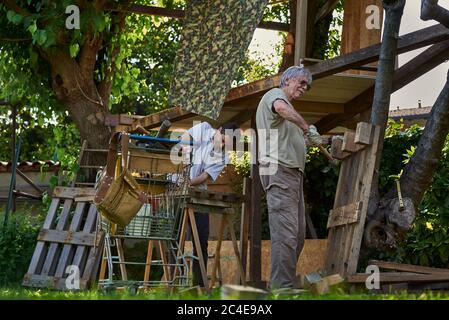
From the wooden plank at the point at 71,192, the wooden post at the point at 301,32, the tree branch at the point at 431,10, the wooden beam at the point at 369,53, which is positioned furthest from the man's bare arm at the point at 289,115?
the wooden plank at the point at 71,192

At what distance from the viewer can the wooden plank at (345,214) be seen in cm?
824

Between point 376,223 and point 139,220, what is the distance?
7.06 feet

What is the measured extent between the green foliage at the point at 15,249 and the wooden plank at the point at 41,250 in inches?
21.4

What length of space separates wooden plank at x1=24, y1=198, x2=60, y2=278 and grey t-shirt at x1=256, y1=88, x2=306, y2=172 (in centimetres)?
475

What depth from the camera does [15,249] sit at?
12.6m

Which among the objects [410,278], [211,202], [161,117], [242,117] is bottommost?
[410,278]

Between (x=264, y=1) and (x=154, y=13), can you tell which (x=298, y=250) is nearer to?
(x=264, y=1)

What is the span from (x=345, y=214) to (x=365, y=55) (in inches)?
93.9

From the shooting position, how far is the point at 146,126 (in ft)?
40.8

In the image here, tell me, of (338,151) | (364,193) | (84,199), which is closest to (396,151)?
(338,151)

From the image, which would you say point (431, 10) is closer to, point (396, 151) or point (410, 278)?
point (410, 278)

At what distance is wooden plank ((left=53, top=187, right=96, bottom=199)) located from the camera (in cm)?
1196

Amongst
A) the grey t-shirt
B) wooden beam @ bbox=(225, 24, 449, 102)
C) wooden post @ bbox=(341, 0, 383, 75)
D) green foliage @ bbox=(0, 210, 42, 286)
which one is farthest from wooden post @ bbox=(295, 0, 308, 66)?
green foliage @ bbox=(0, 210, 42, 286)
